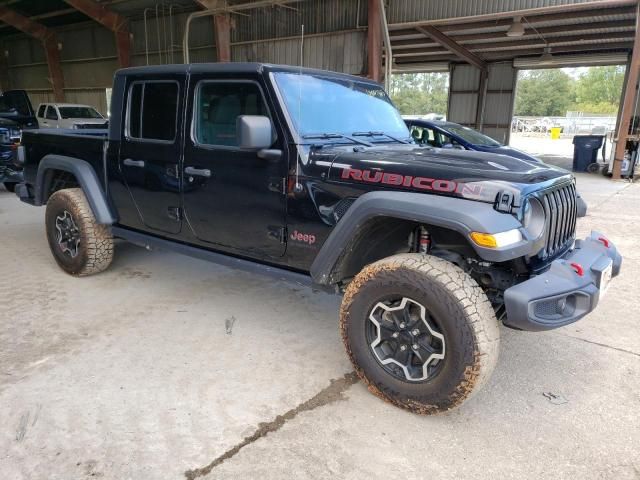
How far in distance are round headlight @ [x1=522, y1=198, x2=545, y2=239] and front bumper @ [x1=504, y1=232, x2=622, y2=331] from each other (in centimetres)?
19

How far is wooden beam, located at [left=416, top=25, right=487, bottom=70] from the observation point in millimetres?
14755

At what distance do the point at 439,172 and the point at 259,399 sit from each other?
1567mm

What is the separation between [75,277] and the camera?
4527mm

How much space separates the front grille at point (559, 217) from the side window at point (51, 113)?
16093 millimetres

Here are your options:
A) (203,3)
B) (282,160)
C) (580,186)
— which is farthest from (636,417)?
(203,3)

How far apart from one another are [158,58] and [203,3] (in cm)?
460

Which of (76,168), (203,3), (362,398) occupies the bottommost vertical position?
(362,398)

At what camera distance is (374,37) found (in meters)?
12.5

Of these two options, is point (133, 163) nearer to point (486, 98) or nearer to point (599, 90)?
point (486, 98)

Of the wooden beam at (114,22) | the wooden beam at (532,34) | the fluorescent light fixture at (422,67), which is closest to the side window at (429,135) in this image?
the wooden beam at (532,34)

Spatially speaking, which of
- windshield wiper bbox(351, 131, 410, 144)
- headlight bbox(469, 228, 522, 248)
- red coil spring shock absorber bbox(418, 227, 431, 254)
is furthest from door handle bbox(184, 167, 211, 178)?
headlight bbox(469, 228, 522, 248)

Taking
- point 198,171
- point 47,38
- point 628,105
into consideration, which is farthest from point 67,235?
point 47,38

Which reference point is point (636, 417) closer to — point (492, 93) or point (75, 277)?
point (75, 277)

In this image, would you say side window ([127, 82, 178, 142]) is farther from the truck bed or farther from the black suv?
the black suv
